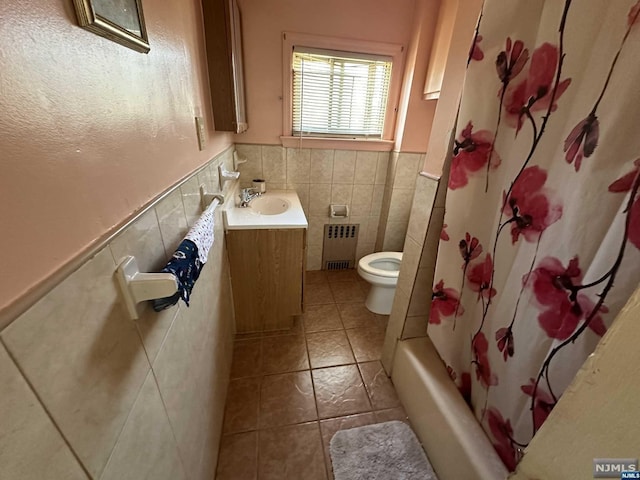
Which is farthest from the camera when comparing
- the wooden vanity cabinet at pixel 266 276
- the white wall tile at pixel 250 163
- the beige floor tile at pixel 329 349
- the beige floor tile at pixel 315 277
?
the beige floor tile at pixel 315 277

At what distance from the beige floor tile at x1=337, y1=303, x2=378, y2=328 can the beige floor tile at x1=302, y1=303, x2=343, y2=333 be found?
0.05 metres

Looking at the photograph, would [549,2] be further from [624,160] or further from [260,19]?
[260,19]

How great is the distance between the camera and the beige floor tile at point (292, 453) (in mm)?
1086

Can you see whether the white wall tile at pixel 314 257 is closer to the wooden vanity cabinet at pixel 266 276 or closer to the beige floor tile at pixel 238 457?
the wooden vanity cabinet at pixel 266 276

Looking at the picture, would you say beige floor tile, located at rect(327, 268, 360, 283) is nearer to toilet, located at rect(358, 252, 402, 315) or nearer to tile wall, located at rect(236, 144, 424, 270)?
tile wall, located at rect(236, 144, 424, 270)

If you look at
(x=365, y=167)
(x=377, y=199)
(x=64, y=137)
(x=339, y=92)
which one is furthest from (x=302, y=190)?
(x=64, y=137)

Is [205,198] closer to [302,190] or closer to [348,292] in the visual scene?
[302,190]

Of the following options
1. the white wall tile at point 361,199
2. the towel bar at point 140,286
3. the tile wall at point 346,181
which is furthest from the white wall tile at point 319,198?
the towel bar at point 140,286

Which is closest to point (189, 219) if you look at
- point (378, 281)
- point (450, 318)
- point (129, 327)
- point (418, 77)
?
point (129, 327)

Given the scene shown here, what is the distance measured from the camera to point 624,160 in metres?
0.54

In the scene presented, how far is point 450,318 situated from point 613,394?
0.85 metres

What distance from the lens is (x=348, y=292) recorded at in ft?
7.30

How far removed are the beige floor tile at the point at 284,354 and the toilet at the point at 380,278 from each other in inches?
24.7

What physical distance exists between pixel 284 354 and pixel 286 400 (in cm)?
29
